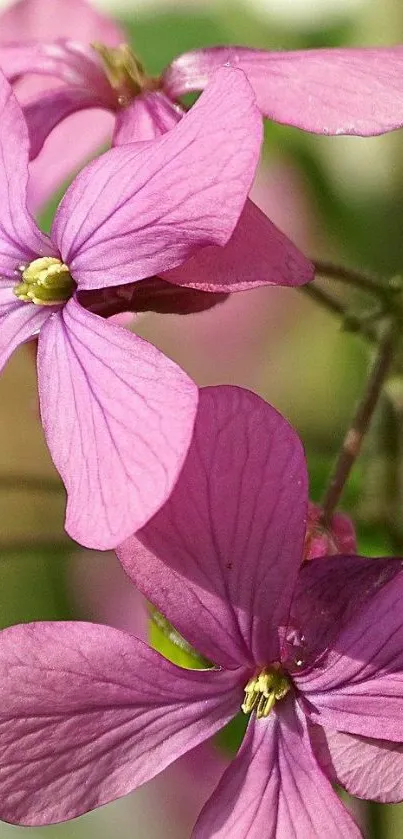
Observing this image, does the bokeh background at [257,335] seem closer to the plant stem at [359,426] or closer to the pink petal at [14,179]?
the plant stem at [359,426]

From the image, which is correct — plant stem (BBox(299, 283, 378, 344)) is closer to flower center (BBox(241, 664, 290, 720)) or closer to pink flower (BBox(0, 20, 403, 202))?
pink flower (BBox(0, 20, 403, 202))

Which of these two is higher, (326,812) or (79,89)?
(79,89)

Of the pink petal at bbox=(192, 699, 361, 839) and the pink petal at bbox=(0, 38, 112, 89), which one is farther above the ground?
the pink petal at bbox=(0, 38, 112, 89)

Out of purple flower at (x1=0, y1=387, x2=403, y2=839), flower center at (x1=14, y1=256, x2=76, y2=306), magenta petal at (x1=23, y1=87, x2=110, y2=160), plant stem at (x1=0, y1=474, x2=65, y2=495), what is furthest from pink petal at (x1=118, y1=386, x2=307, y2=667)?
plant stem at (x1=0, y1=474, x2=65, y2=495)

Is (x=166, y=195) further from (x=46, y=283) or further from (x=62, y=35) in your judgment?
(x=62, y=35)

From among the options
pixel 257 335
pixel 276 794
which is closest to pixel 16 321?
pixel 276 794

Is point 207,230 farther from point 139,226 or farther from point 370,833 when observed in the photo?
point 370,833

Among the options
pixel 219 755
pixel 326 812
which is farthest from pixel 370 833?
pixel 326 812

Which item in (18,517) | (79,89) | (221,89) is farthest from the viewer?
(18,517)
